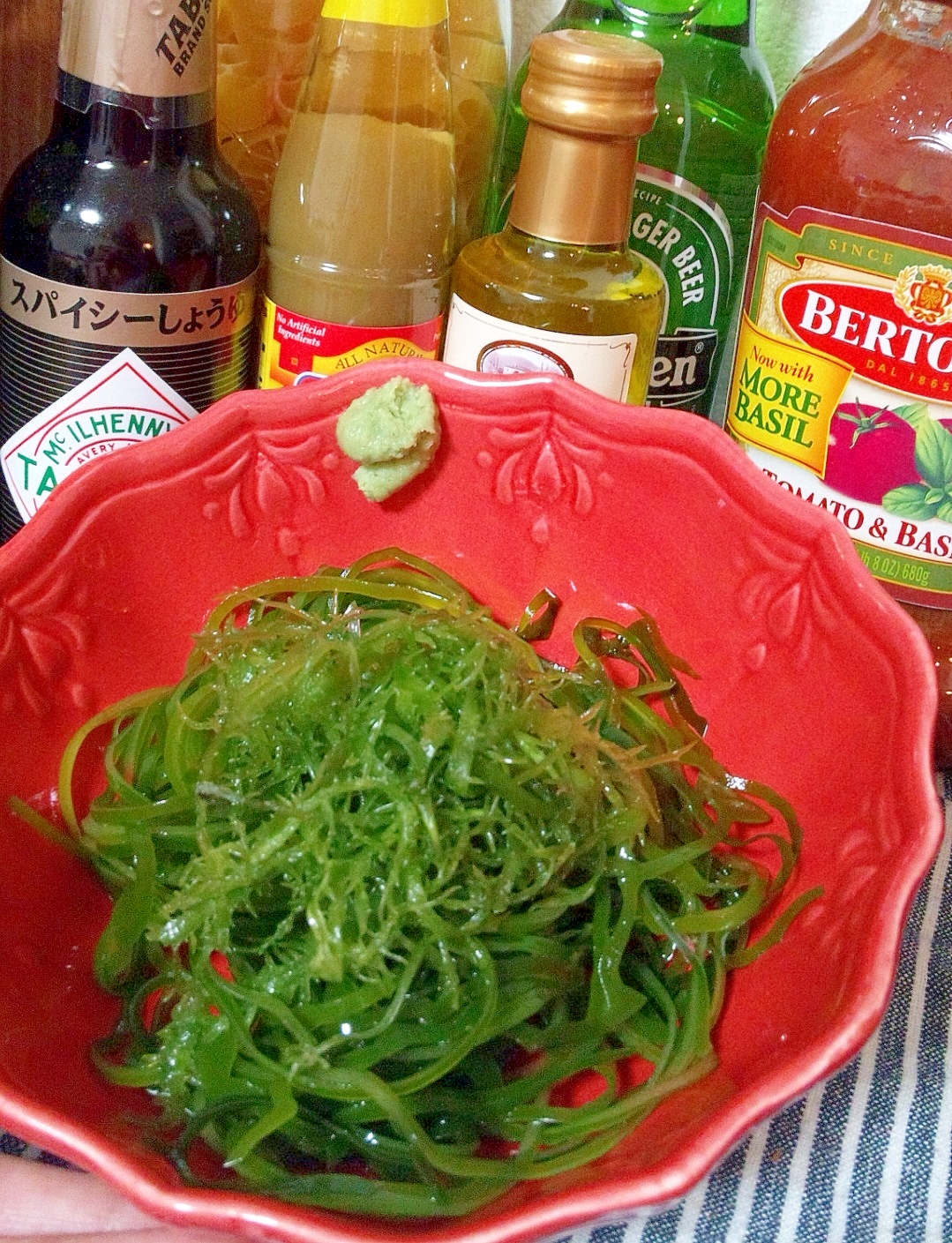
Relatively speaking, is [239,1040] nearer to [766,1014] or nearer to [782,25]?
[766,1014]

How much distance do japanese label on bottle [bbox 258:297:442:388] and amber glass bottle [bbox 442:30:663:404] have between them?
35mm

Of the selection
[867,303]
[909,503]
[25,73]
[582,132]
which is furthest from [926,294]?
[25,73]

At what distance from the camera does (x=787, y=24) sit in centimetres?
98

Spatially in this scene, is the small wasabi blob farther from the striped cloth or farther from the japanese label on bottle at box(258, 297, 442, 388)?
the striped cloth

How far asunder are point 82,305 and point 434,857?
44 centimetres

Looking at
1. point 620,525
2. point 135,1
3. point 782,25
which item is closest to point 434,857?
point 620,525

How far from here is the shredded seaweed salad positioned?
0.53 meters

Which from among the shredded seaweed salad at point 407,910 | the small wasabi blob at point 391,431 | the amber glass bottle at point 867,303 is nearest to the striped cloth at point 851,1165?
the shredded seaweed salad at point 407,910

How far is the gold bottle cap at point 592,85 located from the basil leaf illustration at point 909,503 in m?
0.31

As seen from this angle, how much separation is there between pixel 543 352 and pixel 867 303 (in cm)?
22

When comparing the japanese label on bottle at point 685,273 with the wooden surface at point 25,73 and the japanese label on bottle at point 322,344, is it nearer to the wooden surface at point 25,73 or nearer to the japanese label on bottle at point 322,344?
the japanese label on bottle at point 322,344

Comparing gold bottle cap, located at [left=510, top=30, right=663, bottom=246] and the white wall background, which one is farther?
the white wall background

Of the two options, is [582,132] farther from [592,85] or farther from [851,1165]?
[851,1165]

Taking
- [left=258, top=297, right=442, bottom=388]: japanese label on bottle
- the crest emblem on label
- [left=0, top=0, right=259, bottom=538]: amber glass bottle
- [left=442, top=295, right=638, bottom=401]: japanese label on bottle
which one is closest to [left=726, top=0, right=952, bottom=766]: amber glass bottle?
the crest emblem on label
